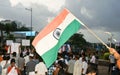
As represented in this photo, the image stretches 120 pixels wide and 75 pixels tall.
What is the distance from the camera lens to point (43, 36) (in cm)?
1000

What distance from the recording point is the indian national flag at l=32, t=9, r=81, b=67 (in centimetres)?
980

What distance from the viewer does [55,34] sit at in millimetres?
9875

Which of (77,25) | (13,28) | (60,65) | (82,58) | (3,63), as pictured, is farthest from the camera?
(13,28)

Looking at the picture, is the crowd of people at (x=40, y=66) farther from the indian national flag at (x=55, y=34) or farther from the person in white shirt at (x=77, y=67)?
the indian national flag at (x=55, y=34)

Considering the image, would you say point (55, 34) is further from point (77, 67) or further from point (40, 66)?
point (77, 67)

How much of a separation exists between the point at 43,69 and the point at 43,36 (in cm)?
410

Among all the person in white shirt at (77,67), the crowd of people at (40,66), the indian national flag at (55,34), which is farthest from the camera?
the person in white shirt at (77,67)

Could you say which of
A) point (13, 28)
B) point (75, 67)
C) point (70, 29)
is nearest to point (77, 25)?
point (70, 29)

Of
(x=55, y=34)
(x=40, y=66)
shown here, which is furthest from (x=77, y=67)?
(x=55, y=34)

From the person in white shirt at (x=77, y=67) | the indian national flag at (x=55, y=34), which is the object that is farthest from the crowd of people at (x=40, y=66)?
the indian national flag at (x=55, y=34)

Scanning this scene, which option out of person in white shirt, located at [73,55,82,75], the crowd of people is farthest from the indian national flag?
person in white shirt, located at [73,55,82,75]

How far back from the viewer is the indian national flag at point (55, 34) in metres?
9.80

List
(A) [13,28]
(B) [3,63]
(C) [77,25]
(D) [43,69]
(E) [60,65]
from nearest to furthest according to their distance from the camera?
(C) [77,25] → (E) [60,65] → (D) [43,69] → (B) [3,63] → (A) [13,28]

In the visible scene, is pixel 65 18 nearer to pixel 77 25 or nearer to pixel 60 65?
pixel 77 25
